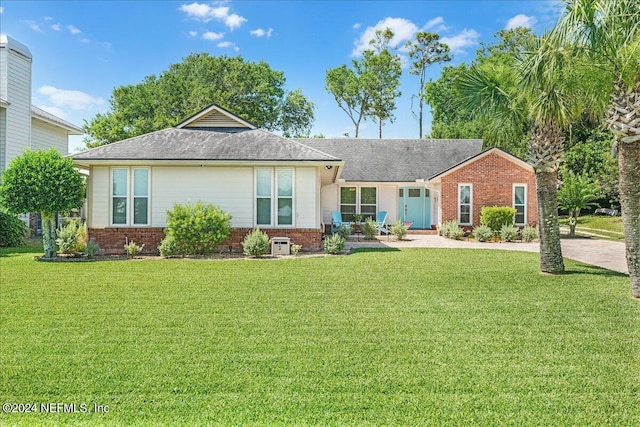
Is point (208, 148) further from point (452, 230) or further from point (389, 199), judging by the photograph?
point (389, 199)

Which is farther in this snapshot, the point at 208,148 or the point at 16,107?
the point at 16,107

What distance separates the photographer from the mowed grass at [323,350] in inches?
153

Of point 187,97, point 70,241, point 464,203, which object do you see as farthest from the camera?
point 187,97

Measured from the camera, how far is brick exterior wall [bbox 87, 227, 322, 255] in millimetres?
14391

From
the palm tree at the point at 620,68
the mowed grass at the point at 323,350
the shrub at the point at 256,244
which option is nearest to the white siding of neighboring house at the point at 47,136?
the shrub at the point at 256,244

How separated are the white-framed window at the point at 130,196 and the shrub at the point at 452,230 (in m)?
13.3

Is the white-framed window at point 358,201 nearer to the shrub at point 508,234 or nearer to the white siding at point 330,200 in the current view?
the white siding at point 330,200

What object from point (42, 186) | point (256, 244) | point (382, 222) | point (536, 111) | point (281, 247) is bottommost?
point (281, 247)

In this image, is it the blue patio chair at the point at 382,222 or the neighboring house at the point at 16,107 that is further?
the blue patio chair at the point at 382,222

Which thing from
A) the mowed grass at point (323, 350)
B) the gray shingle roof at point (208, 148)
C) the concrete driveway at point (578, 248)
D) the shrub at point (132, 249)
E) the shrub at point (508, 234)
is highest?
the gray shingle roof at point (208, 148)

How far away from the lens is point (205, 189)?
14.6 m

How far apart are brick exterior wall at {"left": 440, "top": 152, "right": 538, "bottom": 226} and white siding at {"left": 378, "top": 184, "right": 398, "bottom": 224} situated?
13.0 feet

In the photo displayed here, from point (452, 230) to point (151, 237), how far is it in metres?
13.2

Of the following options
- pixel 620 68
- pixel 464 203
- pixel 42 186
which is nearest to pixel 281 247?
pixel 42 186
